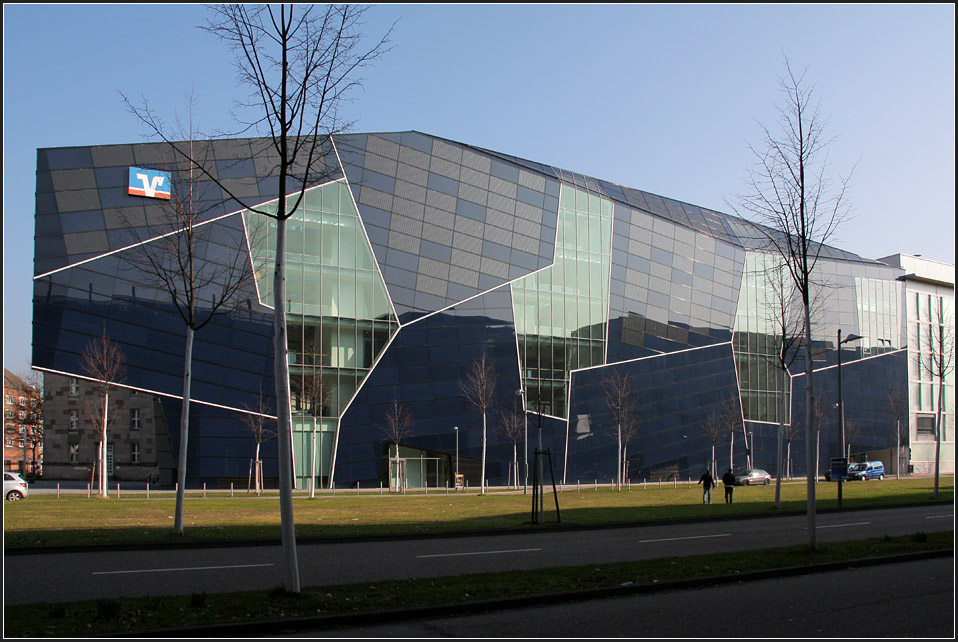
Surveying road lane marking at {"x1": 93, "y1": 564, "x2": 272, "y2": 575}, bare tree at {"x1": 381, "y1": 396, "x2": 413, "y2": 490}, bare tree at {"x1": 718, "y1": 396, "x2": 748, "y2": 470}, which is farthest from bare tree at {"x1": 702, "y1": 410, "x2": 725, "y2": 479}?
road lane marking at {"x1": 93, "y1": 564, "x2": 272, "y2": 575}

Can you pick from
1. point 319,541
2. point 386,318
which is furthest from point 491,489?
point 319,541

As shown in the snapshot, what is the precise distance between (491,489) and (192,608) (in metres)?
41.9

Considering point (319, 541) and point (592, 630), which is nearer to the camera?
point (592, 630)

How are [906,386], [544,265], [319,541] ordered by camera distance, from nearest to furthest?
[319,541], [544,265], [906,386]

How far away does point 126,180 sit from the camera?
144 feet

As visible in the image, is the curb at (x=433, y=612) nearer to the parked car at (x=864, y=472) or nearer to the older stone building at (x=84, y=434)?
the parked car at (x=864, y=472)

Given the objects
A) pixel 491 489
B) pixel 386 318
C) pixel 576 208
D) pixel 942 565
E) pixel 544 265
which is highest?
pixel 576 208

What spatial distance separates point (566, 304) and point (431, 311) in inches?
428

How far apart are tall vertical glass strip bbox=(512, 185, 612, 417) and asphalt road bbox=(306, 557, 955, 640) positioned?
141 feet

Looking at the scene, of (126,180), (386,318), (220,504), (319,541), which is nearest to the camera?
(319,541)

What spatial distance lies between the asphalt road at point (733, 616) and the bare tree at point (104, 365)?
34.3 m

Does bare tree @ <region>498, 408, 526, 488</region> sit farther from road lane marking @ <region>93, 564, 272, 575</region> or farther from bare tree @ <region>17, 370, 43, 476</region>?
bare tree @ <region>17, 370, 43, 476</region>

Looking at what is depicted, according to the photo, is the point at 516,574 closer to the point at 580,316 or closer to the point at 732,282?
the point at 580,316

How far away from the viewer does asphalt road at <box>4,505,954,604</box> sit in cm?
1219
